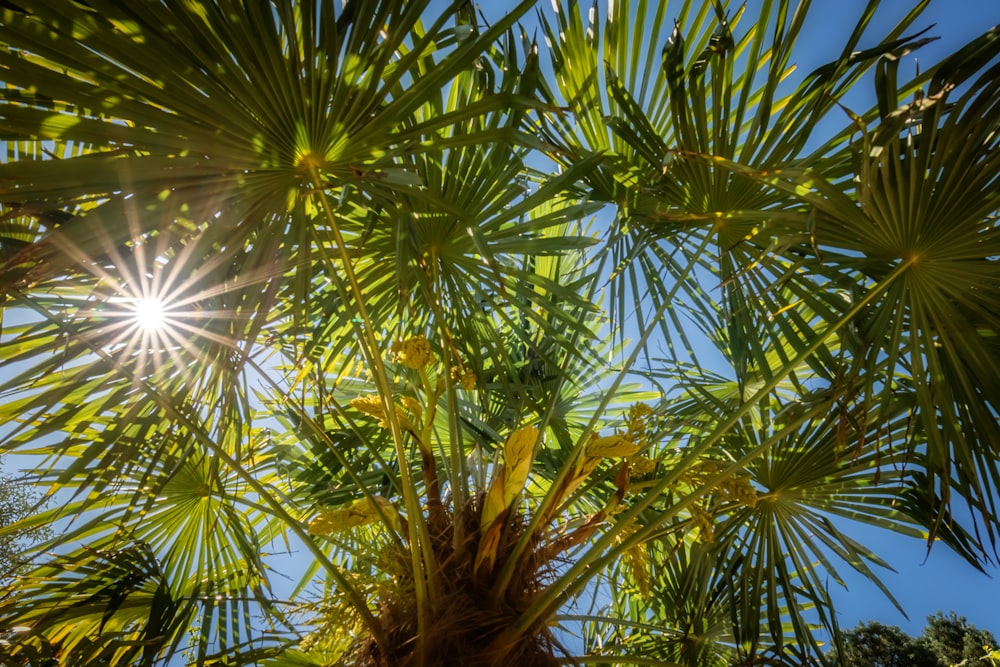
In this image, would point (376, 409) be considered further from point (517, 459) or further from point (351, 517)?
point (517, 459)

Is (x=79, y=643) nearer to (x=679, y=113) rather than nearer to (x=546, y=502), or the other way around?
(x=546, y=502)

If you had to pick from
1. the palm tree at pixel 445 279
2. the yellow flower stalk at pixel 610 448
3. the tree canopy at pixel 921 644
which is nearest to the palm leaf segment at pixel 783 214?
the palm tree at pixel 445 279

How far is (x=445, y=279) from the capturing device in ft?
6.75

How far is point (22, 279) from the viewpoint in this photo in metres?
1.28

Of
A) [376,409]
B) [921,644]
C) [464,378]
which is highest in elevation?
[464,378]

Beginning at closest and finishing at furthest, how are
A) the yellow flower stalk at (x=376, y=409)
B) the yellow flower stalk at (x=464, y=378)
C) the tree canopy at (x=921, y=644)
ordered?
the yellow flower stalk at (x=376, y=409) < the yellow flower stalk at (x=464, y=378) < the tree canopy at (x=921, y=644)

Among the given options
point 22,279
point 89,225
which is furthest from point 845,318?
point 22,279

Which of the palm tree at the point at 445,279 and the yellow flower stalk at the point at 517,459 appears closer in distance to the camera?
the palm tree at the point at 445,279

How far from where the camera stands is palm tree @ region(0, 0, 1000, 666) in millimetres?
1339

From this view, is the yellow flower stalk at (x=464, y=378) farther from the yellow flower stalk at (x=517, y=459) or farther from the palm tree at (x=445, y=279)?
the yellow flower stalk at (x=517, y=459)

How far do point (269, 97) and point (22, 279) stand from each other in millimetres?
645

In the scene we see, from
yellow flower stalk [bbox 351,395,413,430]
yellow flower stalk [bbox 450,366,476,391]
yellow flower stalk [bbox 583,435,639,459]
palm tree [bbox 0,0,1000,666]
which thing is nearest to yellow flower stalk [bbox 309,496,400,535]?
palm tree [bbox 0,0,1000,666]

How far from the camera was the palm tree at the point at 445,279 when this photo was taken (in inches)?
52.7

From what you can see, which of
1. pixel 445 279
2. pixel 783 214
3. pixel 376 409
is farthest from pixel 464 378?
pixel 783 214
